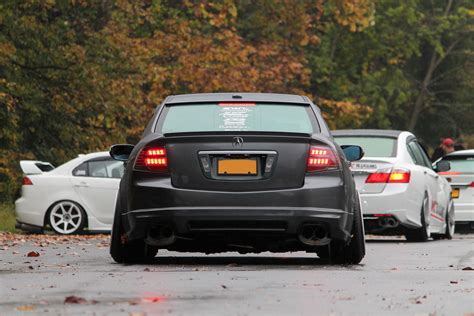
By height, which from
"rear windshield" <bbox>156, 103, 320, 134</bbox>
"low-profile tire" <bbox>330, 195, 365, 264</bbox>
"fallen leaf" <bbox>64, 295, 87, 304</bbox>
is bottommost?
"low-profile tire" <bbox>330, 195, 365, 264</bbox>

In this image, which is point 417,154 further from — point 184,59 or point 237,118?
point 184,59

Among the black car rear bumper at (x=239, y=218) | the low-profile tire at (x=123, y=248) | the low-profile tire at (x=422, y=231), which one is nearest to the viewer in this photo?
the black car rear bumper at (x=239, y=218)

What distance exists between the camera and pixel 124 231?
43.8 feet

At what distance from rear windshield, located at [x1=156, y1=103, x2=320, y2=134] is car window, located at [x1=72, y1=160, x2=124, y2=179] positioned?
10200mm

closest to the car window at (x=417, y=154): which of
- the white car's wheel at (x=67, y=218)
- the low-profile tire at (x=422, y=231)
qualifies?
the low-profile tire at (x=422, y=231)

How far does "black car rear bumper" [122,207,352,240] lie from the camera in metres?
12.8

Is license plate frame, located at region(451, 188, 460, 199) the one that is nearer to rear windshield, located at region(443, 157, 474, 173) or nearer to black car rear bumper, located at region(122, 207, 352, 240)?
rear windshield, located at region(443, 157, 474, 173)

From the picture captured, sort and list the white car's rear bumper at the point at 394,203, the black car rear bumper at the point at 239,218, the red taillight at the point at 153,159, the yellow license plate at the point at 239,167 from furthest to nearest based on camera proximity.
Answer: the white car's rear bumper at the point at 394,203 → the red taillight at the point at 153,159 → the yellow license plate at the point at 239,167 → the black car rear bumper at the point at 239,218

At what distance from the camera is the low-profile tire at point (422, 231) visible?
2080 centimetres

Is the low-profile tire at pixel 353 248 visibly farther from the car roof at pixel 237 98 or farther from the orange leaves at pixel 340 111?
the orange leaves at pixel 340 111

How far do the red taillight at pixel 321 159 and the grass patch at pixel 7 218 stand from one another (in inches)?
514

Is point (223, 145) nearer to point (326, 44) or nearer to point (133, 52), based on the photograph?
point (133, 52)

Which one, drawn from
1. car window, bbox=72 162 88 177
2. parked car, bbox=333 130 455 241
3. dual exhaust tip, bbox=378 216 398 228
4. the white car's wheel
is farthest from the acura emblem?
car window, bbox=72 162 88 177

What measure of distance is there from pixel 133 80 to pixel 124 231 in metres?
22.1
